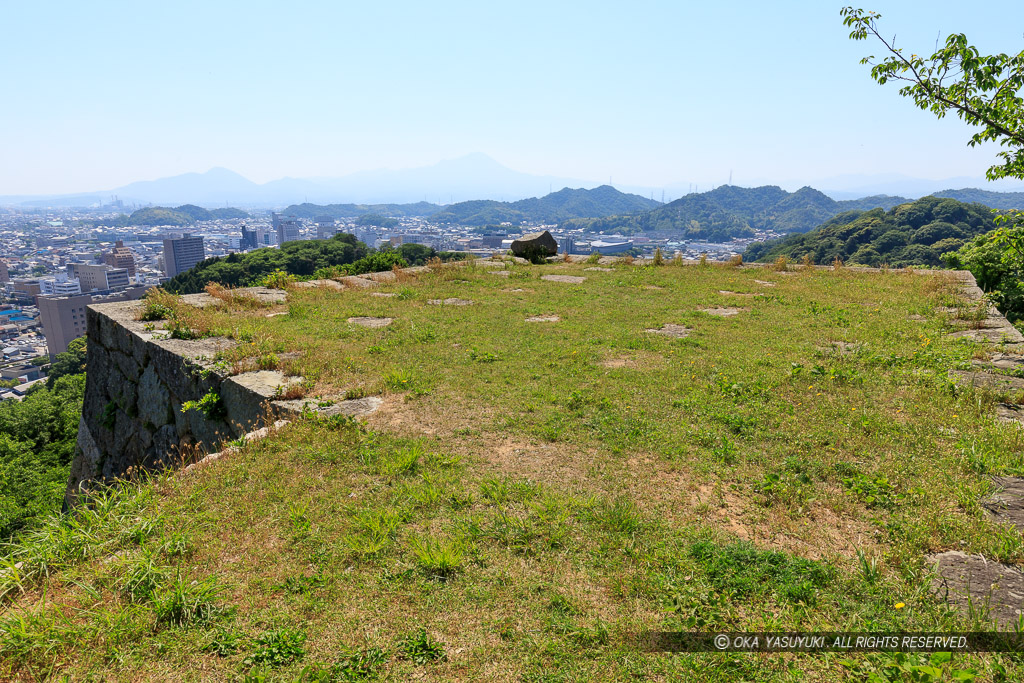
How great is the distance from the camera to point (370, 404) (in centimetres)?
490

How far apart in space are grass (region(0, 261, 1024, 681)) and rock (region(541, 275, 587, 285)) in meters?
5.18

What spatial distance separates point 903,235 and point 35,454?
4736 cm

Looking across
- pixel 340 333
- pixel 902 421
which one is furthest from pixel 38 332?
pixel 902 421

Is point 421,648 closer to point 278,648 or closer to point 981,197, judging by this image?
point 278,648

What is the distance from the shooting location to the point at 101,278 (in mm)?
112750

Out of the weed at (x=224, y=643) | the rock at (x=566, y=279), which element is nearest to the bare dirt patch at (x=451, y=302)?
the rock at (x=566, y=279)

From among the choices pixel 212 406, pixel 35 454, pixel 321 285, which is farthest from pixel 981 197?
pixel 35 454

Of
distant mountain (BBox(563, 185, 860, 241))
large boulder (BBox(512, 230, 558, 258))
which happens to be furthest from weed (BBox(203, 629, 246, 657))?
distant mountain (BBox(563, 185, 860, 241))

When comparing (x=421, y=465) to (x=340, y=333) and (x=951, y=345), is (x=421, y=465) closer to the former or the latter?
(x=340, y=333)

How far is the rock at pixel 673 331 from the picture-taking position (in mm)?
7145

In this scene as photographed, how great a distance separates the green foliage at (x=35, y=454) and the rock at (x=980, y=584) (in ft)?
58.3

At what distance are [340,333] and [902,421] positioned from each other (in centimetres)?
625

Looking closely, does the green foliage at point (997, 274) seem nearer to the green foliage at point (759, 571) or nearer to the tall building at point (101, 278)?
the green foliage at point (759, 571)

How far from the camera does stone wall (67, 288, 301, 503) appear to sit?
5.26m
